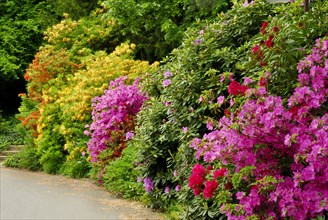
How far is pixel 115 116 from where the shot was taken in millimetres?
10359

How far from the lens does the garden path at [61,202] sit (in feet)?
25.9

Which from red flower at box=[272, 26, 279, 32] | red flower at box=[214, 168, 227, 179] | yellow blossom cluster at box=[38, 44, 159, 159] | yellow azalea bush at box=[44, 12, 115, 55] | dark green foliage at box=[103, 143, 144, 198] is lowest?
dark green foliage at box=[103, 143, 144, 198]

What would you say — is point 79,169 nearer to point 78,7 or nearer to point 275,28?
point 275,28

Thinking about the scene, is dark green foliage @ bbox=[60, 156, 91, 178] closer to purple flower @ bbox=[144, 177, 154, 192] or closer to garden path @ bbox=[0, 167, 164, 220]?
garden path @ bbox=[0, 167, 164, 220]

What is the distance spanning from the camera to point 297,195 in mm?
5008

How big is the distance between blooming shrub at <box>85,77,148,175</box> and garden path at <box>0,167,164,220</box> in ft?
2.24

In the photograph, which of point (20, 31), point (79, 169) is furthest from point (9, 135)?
point (79, 169)

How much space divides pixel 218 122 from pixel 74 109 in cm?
625

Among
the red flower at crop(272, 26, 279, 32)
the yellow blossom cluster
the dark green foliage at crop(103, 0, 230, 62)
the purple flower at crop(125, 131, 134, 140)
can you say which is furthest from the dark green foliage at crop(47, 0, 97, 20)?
the red flower at crop(272, 26, 279, 32)

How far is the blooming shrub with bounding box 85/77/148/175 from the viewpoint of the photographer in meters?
10.4

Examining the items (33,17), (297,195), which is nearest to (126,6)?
(33,17)

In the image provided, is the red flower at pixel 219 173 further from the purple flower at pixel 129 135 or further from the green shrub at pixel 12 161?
the green shrub at pixel 12 161

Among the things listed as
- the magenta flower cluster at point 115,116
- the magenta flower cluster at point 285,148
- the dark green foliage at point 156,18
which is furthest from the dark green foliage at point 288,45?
the dark green foliage at point 156,18

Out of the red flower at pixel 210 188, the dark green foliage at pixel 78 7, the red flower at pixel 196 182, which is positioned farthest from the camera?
the dark green foliage at pixel 78 7
